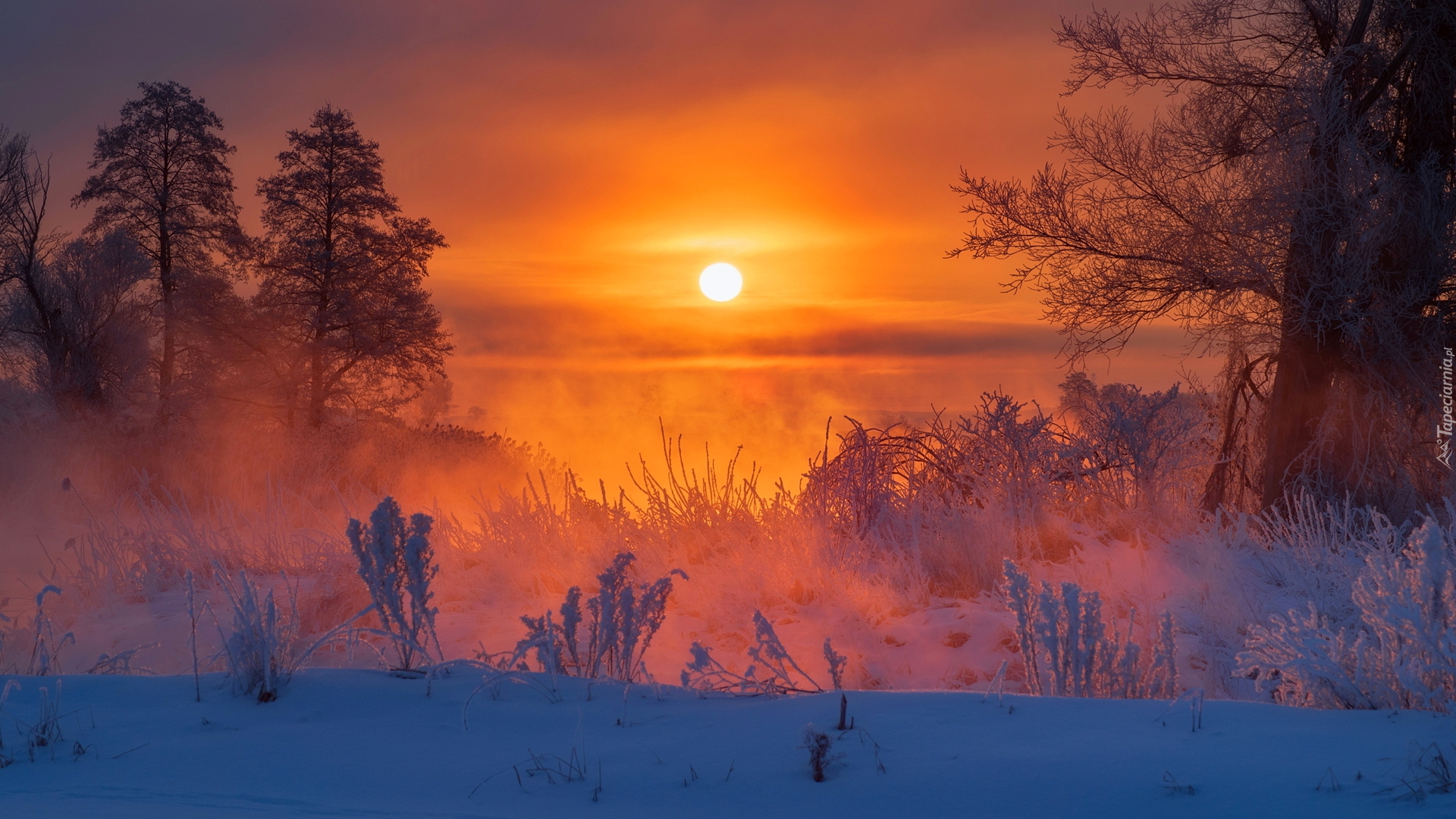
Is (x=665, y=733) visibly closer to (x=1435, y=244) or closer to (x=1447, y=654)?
(x=1447, y=654)

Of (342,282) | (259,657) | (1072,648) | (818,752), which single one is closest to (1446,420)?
(1072,648)

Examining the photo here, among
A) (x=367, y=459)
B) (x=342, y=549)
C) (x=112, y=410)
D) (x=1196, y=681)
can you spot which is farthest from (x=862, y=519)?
(x=112, y=410)

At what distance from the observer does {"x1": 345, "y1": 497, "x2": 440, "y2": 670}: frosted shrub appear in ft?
12.6

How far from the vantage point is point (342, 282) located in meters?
24.2

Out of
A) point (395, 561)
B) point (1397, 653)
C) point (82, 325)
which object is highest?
point (82, 325)

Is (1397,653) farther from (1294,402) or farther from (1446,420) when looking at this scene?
(1446,420)

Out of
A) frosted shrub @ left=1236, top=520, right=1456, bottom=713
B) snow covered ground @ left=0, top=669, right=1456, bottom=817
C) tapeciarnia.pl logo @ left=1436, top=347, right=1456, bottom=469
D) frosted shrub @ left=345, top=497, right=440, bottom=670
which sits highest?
tapeciarnia.pl logo @ left=1436, top=347, right=1456, bottom=469

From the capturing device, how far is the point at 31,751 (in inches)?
108

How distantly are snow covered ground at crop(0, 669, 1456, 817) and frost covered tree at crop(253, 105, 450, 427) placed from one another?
22.0 meters

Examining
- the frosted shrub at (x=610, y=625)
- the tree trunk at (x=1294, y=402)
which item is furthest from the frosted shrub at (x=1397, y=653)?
the tree trunk at (x=1294, y=402)

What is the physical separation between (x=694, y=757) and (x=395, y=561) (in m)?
1.89

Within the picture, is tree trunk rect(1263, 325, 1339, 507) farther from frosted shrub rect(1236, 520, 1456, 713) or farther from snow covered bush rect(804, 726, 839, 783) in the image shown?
snow covered bush rect(804, 726, 839, 783)

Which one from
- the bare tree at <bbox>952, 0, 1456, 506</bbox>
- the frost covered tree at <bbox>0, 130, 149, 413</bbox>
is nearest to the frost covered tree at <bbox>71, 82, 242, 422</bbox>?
the frost covered tree at <bbox>0, 130, 149, 413</bbox>

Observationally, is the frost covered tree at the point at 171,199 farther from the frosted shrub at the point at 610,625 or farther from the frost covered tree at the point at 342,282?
the frosted shrub at the point at 610,625
